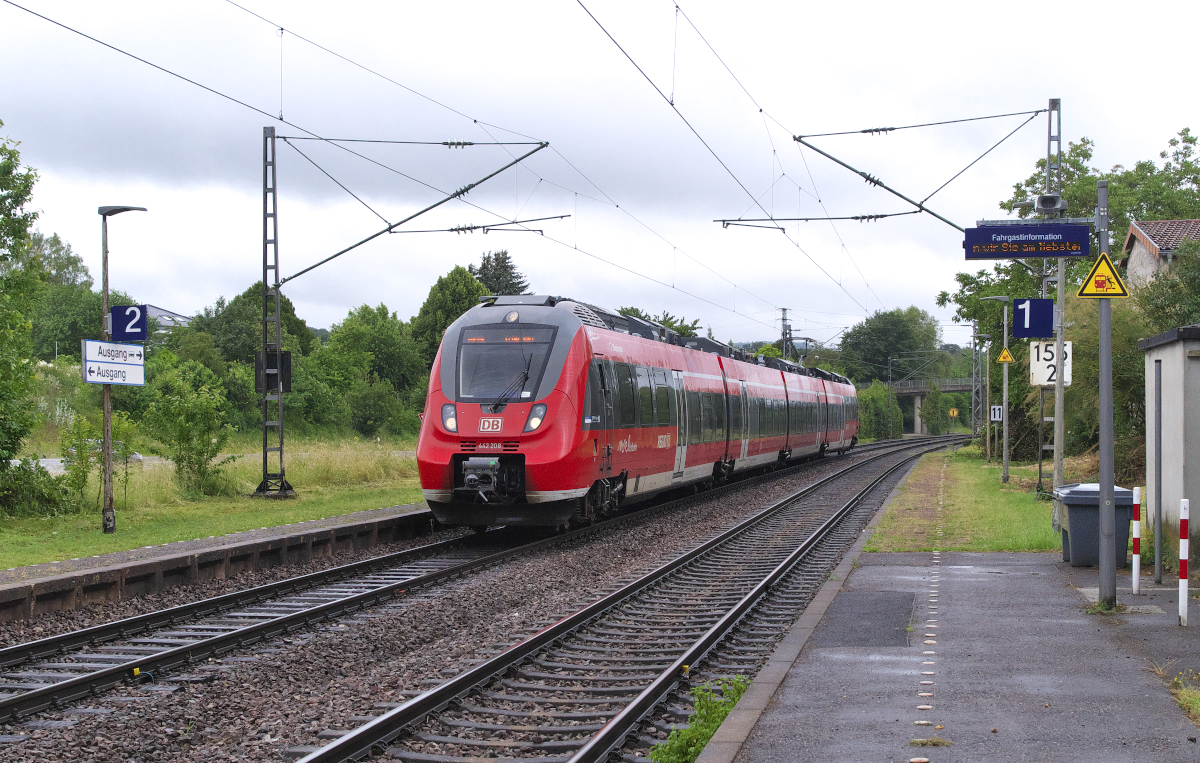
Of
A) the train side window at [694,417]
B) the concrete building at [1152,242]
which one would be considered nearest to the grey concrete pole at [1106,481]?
the train side window at [694,417]

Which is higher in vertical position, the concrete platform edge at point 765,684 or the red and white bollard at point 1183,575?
the red and white bollard at point 1183,575

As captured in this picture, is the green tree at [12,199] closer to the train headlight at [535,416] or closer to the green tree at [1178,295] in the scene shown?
the train headlight at [535,416]

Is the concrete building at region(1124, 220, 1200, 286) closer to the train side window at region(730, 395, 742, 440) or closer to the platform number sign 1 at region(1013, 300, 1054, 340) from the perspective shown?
the train side window at region(730, 395, 742, 440)

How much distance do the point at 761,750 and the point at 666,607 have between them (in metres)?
5.18

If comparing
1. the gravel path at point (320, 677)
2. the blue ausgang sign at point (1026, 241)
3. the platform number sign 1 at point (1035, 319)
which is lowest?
the gravel path at point (320, 677)

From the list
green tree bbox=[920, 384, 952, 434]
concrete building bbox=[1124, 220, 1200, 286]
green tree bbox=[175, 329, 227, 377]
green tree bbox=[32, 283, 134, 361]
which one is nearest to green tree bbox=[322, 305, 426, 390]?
green tree bbox=[175, 329, 227, 377]

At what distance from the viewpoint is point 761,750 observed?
18.2 feet

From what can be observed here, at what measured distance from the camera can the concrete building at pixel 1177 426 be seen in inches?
413

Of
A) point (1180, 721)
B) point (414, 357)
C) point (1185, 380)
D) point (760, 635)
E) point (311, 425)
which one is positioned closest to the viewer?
point (1180, 721)

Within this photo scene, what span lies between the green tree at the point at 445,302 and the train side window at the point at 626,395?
5585 cm

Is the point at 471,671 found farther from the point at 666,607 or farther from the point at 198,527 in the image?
the point at 198,527

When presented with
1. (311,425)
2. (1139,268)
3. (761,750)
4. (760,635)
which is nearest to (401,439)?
(311,425)

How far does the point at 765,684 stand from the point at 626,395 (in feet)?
34.1

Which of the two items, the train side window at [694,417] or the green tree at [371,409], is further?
the green tree at [371,409]
